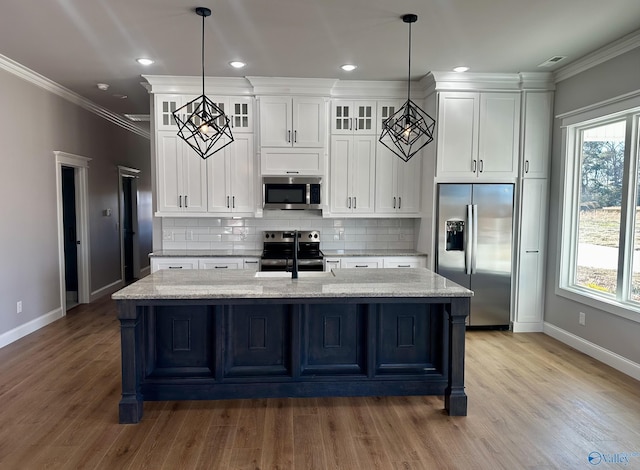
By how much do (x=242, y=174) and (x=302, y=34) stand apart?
192 cm

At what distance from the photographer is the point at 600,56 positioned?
12.6ft

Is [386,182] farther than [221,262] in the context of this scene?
Yes

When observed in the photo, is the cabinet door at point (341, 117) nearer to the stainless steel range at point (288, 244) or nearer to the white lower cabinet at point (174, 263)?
the stainless steel range at point (288, 244)

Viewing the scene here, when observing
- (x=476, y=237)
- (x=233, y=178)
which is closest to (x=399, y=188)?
(x=476, y=237)

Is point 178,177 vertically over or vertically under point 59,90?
under

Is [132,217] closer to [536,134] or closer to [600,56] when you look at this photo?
[536,134]

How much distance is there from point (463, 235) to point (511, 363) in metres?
1.48

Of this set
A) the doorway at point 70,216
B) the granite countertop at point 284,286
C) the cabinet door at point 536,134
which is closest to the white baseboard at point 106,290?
the doorway at point 70,216

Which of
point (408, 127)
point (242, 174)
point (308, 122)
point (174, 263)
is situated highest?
point (308, 122)

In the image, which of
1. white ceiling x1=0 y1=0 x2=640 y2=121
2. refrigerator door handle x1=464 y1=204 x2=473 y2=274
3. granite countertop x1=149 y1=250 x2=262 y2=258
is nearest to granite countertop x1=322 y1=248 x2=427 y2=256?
refrigerator door handle x1=464 y1=204 x2=473 y2=274

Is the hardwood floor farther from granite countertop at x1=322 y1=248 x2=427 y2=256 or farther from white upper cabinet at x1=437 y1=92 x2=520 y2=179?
white upper cabinet at x1=437 y1=92 x2=520 y2=179

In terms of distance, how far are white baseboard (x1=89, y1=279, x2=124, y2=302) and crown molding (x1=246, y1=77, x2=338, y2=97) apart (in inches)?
154

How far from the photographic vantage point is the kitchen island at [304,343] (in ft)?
9.35

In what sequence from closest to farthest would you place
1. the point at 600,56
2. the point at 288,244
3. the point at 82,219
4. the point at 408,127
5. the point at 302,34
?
the point at 408,127 < the point at 302,34 < the point at 600,56 < the point at 288,244 < the point at 82,219
